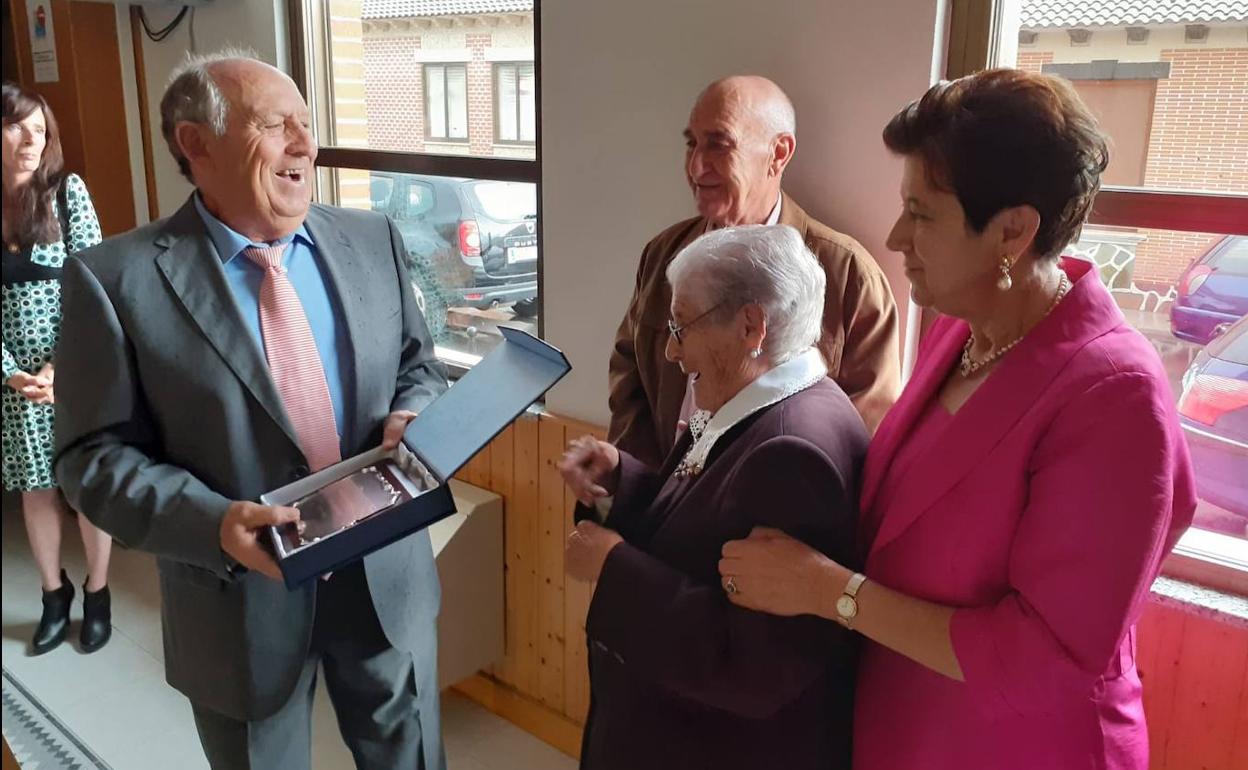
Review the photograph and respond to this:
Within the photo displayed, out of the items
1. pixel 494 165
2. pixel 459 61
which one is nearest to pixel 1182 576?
pixel 494 165

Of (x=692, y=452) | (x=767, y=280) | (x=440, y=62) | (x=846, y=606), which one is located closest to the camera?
(x=846, y=606)

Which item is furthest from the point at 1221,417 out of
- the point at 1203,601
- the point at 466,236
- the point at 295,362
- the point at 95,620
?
the point at 95,620

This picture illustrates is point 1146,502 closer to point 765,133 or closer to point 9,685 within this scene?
point 765,133

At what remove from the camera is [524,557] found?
2652 mm

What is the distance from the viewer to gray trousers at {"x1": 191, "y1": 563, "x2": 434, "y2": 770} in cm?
163

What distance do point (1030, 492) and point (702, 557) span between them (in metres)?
0.40

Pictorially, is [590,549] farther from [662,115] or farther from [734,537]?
[662,115]

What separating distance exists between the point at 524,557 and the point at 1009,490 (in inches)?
72.5

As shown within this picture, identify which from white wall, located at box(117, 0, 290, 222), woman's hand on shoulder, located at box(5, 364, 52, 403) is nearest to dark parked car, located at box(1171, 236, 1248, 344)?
white wall, located at box(117, 0, 290, 222)

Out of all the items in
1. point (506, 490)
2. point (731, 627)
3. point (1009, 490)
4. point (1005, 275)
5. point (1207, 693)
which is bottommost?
point (506, 490)

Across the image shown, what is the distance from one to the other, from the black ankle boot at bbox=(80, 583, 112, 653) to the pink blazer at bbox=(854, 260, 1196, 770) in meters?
2.90

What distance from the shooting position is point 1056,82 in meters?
0.98

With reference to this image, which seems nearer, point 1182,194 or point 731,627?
point 731,627

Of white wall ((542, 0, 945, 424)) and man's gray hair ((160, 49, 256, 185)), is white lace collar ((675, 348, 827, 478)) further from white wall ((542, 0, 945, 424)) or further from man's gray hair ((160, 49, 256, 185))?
man's gray hair ((160, 49, 256, 185))
